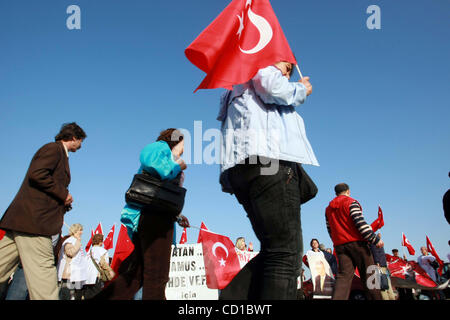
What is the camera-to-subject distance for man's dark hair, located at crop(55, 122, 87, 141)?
151 inches

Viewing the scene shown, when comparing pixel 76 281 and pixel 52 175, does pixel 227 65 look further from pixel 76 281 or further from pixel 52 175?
pixel 76 281

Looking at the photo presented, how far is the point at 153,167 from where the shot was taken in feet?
10.4

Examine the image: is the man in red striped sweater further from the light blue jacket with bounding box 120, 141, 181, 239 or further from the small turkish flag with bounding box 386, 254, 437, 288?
the small turkish flag with bounding box 386, 254, 437, 288

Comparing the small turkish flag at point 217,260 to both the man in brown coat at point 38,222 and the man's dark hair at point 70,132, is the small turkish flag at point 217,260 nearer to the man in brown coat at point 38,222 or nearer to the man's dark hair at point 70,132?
the man's dark hair at point 70,132

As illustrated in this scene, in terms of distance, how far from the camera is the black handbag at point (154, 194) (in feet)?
9.87

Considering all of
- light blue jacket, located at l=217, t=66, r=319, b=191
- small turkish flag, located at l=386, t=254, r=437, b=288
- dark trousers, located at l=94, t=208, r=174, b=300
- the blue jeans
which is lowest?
small turkish flag, located at l=386, t=254, r=437, b=288

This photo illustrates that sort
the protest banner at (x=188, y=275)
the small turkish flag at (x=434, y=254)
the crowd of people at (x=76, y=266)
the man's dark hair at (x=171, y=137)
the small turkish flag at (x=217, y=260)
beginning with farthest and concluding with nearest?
1. the small turkish flag at (x=434, y=254)
2. the small turkish flag at (x=217, y=260)
3. the protest banner at (x=188, y=275)
4. the crowd of people at (x=76, y=266)
5. the man's dark hair at (x=171, y=137)

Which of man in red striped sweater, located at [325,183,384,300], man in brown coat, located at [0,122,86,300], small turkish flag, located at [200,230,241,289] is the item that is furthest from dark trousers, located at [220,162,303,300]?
small turkish flag, located at [200,230,241,289]

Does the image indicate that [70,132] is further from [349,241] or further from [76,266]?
[76,266]

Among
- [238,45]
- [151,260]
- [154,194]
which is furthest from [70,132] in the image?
[238,45]

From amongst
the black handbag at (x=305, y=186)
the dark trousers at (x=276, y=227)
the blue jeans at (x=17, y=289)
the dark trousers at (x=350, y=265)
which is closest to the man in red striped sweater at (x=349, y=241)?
the dark trousers at (x=350, y=265)

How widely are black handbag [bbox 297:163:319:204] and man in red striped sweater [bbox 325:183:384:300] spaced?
7.86ft
